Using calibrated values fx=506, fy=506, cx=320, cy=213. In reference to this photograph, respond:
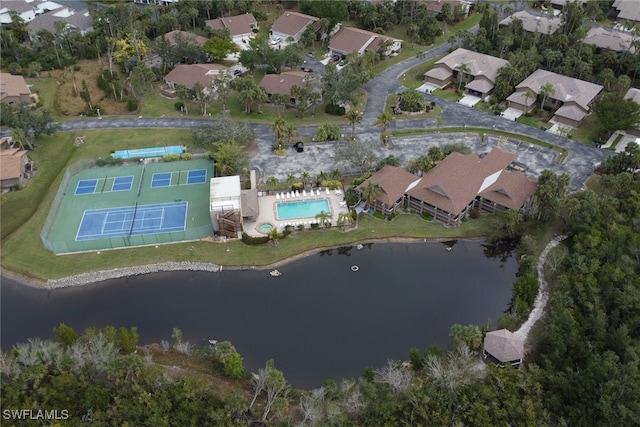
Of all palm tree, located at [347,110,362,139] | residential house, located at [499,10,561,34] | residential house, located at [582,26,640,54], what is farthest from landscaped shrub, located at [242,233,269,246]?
residential house, located at [582,26,640,54]

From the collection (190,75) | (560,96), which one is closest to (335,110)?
(190,75)

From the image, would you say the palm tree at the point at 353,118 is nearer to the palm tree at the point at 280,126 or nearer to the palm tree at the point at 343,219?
the palm tree at the point at 280,126

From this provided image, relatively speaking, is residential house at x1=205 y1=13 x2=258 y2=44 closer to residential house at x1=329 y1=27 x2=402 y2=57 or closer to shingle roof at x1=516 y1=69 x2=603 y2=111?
residential house at x1=329 y1=27 x2=402 y2=57

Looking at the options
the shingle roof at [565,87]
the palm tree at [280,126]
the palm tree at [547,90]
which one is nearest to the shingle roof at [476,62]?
the shingle roof at [565,87]

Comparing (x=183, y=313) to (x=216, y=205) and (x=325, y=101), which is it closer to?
(x=216, y=205)

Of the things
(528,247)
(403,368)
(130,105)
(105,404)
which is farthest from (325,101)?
(105,404)
